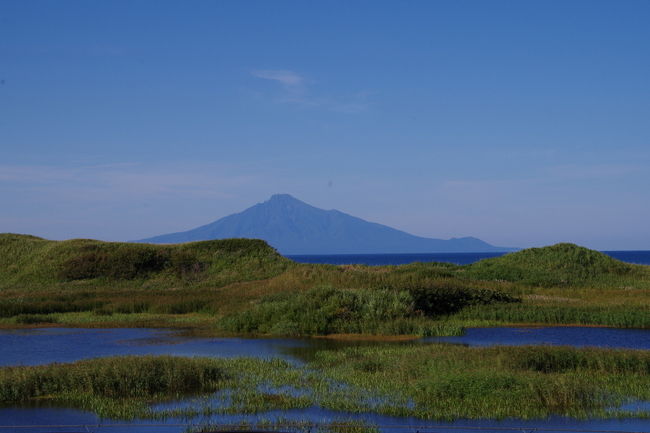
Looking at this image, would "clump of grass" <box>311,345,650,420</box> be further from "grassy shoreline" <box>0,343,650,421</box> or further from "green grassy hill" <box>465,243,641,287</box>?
"green grassy hill" <box>465,243,641,287</box>

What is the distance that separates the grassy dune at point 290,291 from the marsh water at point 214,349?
2.58 m

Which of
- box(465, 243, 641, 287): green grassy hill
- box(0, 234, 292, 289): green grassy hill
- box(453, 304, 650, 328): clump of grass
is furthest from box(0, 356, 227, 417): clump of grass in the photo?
box(465, 243, 641, 287): green grassy hill

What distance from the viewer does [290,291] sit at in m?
40.8

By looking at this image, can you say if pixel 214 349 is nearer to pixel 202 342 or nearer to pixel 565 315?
pixel 202 342

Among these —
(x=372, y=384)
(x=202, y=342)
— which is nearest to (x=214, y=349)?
(x=202, y=342)

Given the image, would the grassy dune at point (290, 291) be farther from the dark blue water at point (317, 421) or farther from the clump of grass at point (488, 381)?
the dark blue water at point (317, 421)

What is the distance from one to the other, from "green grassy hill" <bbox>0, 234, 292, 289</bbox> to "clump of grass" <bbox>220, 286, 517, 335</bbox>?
2385 centimetres

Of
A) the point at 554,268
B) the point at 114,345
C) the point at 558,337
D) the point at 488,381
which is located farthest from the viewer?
the point at 554,268

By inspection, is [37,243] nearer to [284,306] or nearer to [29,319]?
[29,319]

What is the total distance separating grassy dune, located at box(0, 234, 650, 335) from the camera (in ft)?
113

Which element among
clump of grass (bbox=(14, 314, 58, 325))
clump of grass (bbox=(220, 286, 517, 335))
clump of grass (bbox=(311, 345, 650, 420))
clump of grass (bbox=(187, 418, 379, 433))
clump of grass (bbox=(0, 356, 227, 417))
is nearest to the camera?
clump of grass (bbox=(187, 418, 379, 433))

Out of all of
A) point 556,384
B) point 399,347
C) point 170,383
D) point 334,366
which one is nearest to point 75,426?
point 170,383

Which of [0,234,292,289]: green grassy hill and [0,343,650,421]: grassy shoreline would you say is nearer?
[0,343,650,421]: grassy shoreline

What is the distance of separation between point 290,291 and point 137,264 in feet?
93.4
